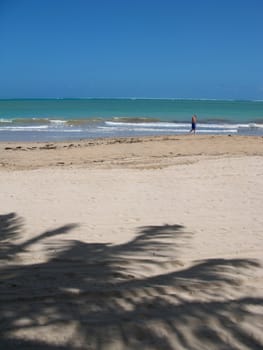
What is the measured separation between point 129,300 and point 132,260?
1.18 m

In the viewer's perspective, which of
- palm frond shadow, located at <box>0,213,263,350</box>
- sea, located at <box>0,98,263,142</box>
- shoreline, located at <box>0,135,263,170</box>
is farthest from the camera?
sea, located at <box>0,98,263,142</box>

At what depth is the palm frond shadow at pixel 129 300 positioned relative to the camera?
9.93 ft

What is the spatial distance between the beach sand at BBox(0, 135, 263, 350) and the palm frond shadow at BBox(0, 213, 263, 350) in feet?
0.03

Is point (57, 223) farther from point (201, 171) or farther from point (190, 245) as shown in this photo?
point (201, 171)

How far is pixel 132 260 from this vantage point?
4.85 metres

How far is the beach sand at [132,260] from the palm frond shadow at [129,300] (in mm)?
10

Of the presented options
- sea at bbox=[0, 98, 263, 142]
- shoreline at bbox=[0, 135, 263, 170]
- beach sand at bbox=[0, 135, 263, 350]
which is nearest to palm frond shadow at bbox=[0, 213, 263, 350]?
beach sand at bbox=[0, 135, 263, 350]

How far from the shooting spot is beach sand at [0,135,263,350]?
3.12 m

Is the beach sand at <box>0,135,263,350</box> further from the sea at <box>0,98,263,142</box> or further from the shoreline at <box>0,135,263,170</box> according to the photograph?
the sea at <box>0,98,263,142</box>

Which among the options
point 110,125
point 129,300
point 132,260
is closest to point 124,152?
point 132,260

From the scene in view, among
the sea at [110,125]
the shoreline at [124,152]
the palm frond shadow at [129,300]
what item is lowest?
the palm frond shadow at [129,300]

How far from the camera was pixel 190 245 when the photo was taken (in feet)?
17.7

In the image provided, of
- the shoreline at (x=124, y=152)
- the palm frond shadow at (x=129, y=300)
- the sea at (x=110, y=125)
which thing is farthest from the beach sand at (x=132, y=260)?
the sea at (x=110, y=125)

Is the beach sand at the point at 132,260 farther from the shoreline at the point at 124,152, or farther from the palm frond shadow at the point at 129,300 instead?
the shoreline at the point at 124,152
